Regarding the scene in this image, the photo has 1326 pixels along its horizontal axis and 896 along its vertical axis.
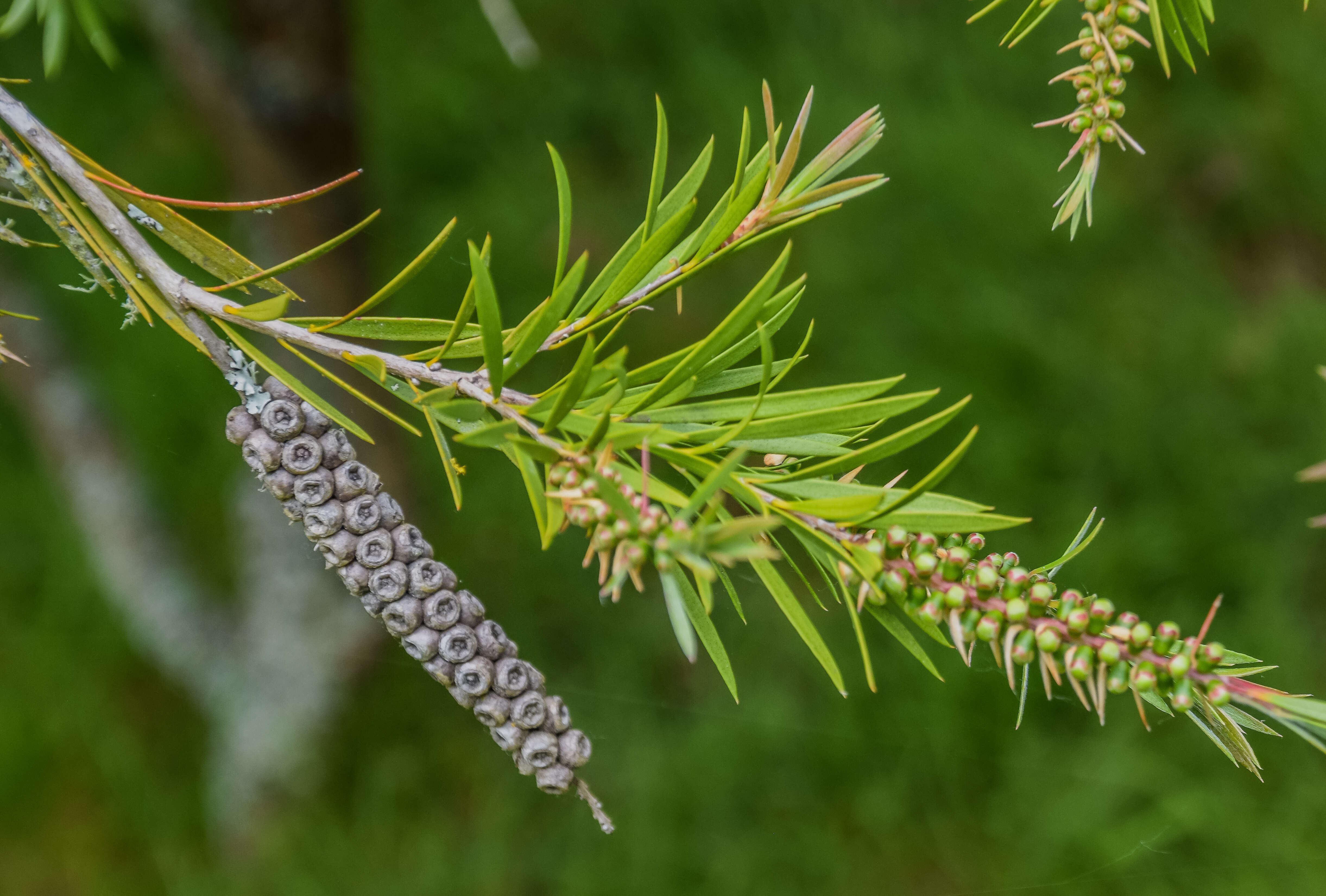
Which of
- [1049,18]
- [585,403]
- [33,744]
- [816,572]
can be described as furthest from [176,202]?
[1049,18]

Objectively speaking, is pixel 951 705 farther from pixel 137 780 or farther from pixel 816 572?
pixel 137 780

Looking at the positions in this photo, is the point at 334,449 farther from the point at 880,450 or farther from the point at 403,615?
the point at 880,450

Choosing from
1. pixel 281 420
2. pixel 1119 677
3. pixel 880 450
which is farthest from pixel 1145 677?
pixel 281 420

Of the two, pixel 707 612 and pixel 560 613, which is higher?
pixel 707 612

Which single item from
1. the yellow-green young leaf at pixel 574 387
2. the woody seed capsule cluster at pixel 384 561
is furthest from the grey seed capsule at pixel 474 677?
the yellow-green young leaf at pixel 574 387

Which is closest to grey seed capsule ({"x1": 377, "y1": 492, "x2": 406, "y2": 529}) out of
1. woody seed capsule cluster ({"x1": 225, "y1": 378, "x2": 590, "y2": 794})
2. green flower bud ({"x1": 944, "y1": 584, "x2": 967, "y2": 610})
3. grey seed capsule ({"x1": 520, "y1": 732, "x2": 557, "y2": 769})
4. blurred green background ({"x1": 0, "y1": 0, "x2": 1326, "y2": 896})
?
woody seed capsule cluster ({"x1": 225, "y1": 378, "x2": 590, "y2": 794})

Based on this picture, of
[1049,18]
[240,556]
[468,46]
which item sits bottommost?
[1049,18]
